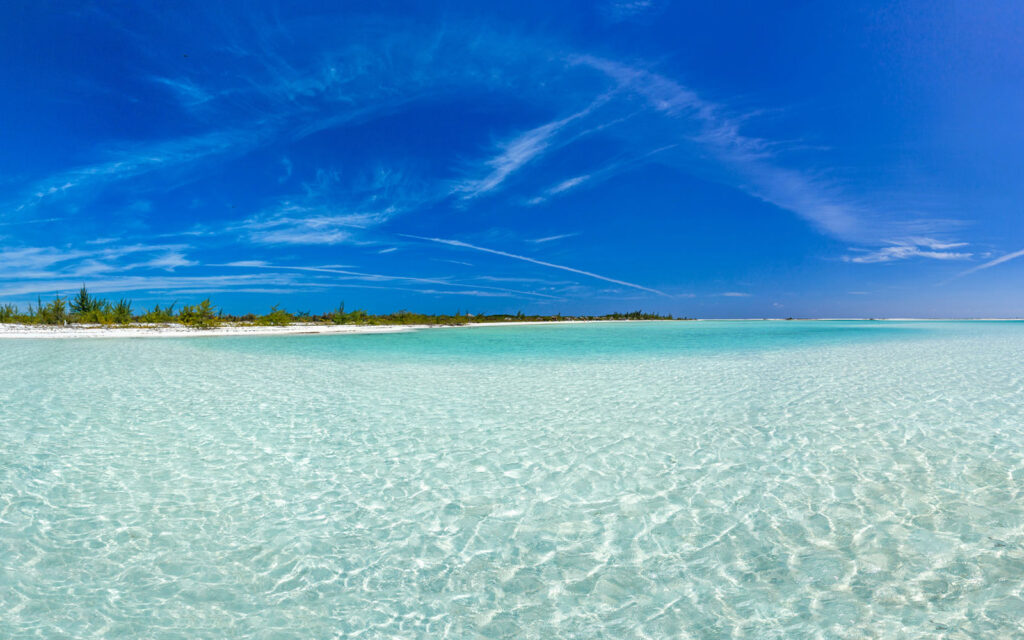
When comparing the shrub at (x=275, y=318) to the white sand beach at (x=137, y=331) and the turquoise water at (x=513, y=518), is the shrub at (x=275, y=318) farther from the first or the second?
the turquoise water at (x=513, y=518)

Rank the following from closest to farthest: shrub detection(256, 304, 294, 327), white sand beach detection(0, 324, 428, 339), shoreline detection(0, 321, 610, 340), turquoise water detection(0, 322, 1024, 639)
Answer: turquoise water detection(0, 322, 1024, 639) → shoreline detection(0, 321, 610, 340) → white sand beach detection(0, 324, 428, 339) → shrub detection(256, 304, 294, 327)

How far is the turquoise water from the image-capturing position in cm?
254

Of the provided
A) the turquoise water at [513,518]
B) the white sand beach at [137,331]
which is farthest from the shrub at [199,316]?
the turquoise water at [513,518]

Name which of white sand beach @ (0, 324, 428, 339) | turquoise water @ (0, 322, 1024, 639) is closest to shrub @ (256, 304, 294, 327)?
white sand beach @ (0, 324, 428, 339)

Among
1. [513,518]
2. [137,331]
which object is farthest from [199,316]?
[513,518]

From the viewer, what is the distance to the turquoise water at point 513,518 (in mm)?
2541

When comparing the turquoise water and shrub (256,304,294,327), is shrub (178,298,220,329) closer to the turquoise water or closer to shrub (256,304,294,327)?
shrub (256,304,294,327)

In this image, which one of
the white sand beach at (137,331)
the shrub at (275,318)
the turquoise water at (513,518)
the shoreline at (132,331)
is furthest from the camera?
the shrub at (275,318)

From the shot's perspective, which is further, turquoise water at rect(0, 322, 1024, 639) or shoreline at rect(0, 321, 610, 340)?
shoreline at rect(0, 321, 610, 340)

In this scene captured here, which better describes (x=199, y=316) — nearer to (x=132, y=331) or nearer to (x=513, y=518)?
(x=132, y=331)

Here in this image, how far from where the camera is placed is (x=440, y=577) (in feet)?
9.50

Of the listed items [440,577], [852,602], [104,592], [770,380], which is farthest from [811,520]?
[770,380]

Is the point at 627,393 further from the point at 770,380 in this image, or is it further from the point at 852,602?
the point at 852,602

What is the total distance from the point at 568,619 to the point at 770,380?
9084mm
